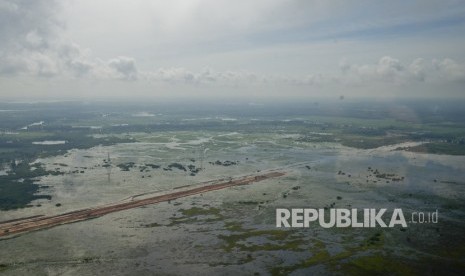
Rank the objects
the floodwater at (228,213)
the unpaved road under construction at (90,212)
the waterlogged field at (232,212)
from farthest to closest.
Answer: the unpaved road under construction at (90,212)
the floodwater at (228,213)
the waterlogged field at (232,212)

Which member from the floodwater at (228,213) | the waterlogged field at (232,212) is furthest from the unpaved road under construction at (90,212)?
the floodwater at (228,213)

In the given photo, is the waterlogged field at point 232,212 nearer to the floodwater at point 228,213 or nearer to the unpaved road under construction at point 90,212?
the floodwater at point 228,213

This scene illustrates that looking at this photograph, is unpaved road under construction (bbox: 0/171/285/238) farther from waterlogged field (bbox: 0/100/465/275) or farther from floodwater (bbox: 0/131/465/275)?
floodwater (bbox: 0/131/465/275)

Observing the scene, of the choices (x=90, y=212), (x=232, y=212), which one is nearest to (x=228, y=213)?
(x=232, y=212)

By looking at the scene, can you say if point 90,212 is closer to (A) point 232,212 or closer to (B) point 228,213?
(B) point 228,213

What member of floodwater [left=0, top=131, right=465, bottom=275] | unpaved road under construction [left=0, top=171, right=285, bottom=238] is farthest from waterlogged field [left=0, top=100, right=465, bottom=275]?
unpaved road under construction [left=0, top=171, right=285, bottom=238]
